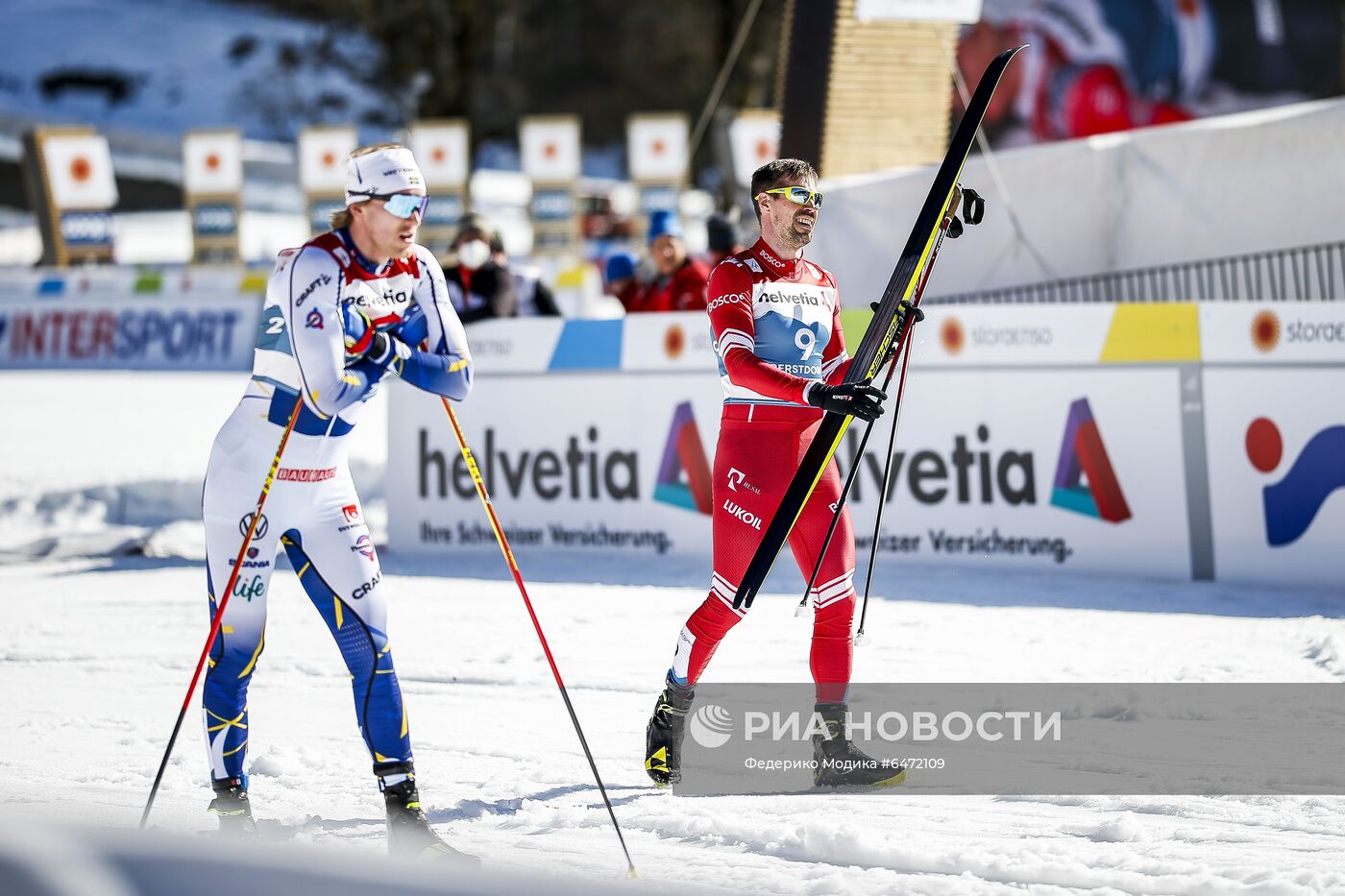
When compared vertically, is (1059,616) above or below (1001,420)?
below

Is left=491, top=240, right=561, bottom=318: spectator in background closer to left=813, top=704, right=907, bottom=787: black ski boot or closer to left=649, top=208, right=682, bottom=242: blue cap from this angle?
left=649, top=208, right=682, bottom=242: blue cap

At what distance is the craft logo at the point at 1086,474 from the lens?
29.7 feet

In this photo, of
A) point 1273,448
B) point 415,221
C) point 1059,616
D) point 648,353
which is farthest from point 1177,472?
point 415,221

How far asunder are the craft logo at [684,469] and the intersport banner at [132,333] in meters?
10.7

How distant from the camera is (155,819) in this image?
4.66 meters

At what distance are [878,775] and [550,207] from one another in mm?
23871

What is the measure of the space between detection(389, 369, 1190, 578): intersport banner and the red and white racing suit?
4.23 m

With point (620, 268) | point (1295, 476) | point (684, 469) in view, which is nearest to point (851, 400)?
point (1295, 476)

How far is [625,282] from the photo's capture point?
34.8 ft

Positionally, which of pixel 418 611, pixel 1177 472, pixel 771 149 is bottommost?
pixel 418 611

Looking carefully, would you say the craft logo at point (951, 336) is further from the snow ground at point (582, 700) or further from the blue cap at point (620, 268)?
the blue cap at point (620, 268)

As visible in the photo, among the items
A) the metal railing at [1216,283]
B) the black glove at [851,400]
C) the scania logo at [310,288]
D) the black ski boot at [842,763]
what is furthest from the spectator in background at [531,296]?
the scania logo at [310,288]

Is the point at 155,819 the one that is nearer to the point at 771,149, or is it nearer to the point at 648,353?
the point at 648,353

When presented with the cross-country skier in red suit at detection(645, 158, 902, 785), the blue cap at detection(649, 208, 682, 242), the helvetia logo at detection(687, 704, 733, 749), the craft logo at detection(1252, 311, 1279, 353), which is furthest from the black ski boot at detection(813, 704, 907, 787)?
the blue cap at detection(649, 208, 682, 242)
